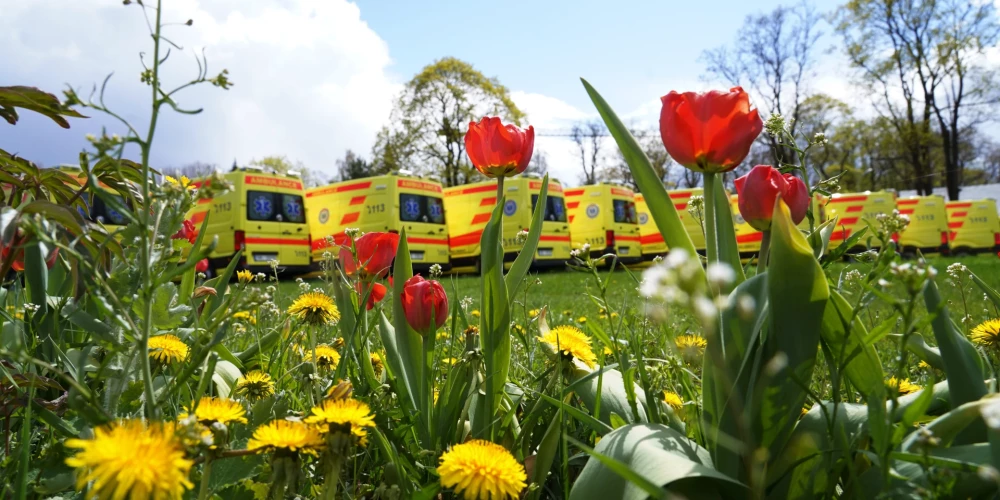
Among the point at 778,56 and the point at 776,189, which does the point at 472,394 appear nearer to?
the point at 776,189

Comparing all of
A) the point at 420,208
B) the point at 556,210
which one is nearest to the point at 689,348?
the point at 420,208

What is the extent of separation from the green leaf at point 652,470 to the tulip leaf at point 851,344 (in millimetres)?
217

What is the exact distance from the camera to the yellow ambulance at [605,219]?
58.0 feet

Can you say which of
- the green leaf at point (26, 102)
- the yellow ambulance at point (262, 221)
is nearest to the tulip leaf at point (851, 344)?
the green leaf at point (26, 102)

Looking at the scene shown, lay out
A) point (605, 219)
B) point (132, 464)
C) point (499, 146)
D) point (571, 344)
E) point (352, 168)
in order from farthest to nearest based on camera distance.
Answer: point (352, 168) → point (605, 219) → point (499, 146) → point (571, 344) → point (132, 464)

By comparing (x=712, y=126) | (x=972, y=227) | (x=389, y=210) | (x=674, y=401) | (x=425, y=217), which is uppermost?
(x=389, y=210)

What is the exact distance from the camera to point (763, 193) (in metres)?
1.00

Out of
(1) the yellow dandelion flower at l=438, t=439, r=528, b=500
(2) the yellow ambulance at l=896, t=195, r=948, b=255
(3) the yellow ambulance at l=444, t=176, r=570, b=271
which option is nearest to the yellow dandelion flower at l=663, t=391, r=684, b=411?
(1) the yellow dandelion flower at l=438, t=439, r=528, b=500

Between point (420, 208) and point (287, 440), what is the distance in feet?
46.0

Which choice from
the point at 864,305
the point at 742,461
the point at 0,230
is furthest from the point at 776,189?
the point at 0,230

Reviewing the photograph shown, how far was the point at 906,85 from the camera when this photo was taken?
2538 centimetres

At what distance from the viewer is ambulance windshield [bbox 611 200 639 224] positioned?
18.2 metres

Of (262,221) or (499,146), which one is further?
(262,221)

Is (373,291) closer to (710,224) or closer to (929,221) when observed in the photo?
(710,224)
